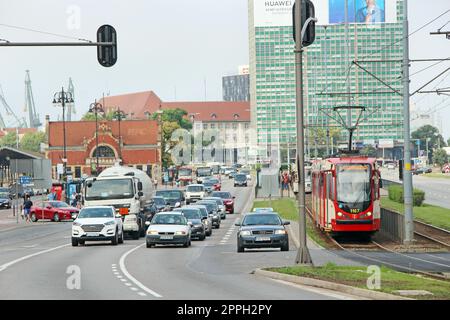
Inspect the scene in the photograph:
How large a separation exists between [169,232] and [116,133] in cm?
11210

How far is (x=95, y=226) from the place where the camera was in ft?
137

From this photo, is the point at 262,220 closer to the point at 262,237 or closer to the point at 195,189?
the point at 262,237

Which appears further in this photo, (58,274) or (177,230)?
(177,230)

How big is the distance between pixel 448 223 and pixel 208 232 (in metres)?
13.7

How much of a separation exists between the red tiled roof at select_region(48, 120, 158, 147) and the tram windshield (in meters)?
108

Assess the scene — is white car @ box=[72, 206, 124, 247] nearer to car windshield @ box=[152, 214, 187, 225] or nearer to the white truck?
car windshield @ box=[152, 214, 187, 225]

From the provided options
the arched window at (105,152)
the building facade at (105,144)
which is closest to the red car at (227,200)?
the building facade at (105,144)

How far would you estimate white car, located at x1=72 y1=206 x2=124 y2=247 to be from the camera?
4181 centimetres

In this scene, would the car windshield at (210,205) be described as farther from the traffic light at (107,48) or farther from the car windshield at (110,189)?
the traffic light at (107,48)

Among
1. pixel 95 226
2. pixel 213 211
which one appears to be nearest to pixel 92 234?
pixel 95 226

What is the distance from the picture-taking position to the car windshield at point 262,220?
121 ft
